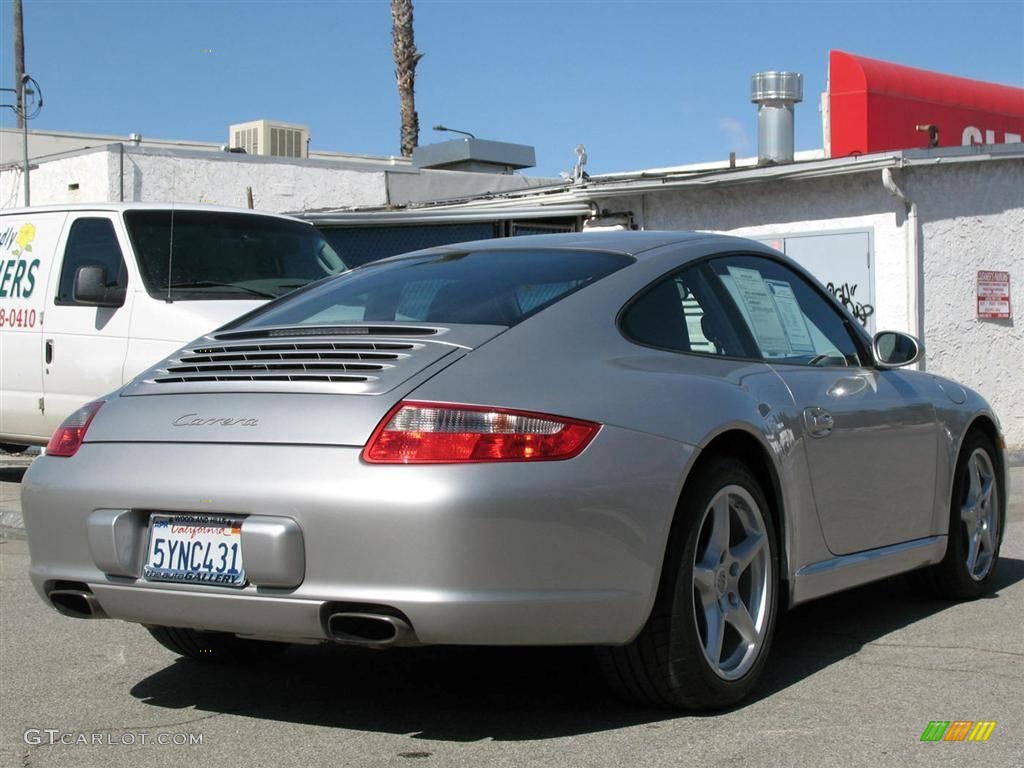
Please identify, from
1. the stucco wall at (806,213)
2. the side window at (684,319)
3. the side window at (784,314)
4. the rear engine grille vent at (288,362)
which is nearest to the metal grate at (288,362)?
the rear engine grille vent at (288,362)

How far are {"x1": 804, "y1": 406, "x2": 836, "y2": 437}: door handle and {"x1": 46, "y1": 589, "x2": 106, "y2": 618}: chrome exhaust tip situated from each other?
7.66 ft

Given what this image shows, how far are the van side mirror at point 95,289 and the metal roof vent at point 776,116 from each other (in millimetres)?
8365

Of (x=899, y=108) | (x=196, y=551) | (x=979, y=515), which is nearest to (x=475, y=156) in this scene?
(x=899, y=108)

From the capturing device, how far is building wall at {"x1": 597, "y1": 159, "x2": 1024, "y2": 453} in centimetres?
1333

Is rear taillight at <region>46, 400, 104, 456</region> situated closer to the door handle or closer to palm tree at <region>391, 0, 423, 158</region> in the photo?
the door handle

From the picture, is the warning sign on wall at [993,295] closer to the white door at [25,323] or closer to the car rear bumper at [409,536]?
the white door at [25,323]

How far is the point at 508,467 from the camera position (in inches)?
142

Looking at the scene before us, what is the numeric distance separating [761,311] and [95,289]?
5108 mm

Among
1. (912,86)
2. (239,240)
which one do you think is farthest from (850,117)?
(239,240)

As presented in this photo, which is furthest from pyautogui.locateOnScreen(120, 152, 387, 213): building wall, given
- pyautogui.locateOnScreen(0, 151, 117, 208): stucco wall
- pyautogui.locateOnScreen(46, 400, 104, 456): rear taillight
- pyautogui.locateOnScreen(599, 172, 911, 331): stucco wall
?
pyautogui.locateOnScreen(46, 400, 104, 456): rear taillight

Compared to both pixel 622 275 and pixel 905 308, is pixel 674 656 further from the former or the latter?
pixel 905 308

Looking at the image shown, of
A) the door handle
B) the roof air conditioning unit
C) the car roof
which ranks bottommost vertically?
the door handle

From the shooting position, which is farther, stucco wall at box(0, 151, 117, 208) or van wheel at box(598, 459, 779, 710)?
stucco wall at box(0, 151, 117, 208)

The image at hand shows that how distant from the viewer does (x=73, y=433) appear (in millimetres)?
4266
